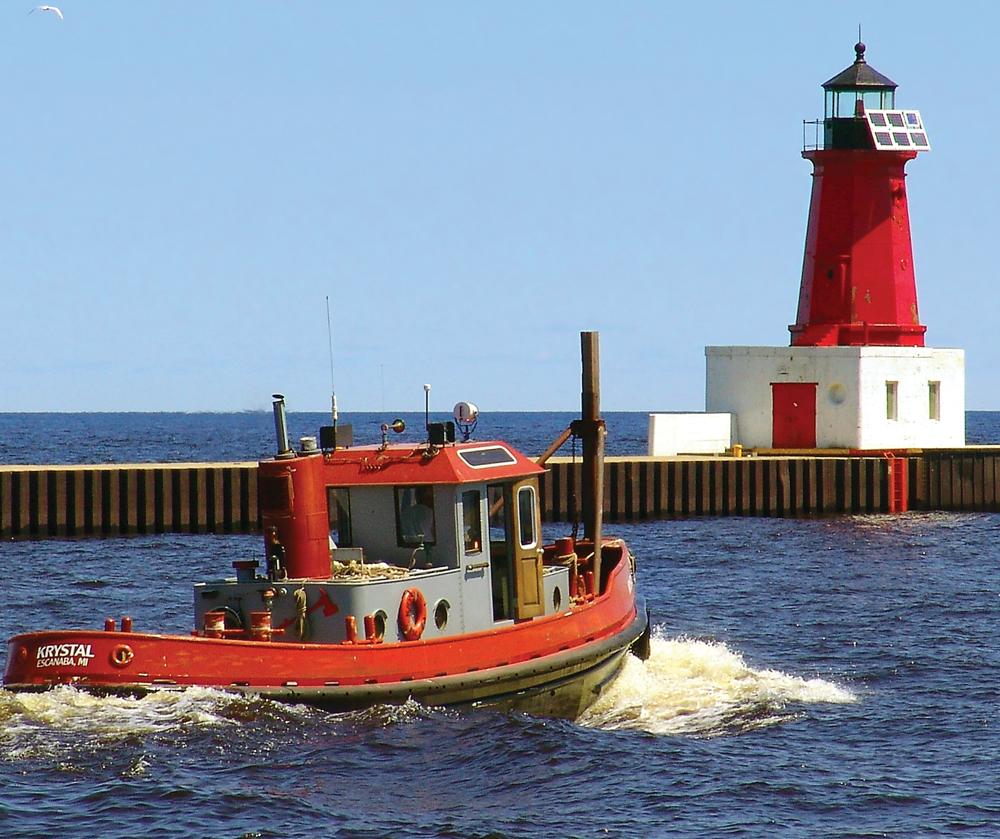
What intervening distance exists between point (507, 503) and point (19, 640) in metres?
5.64

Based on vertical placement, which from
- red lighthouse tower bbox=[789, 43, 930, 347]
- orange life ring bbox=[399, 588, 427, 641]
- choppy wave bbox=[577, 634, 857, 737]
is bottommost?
choppy wave bbox=[577, 634, 857, 737]

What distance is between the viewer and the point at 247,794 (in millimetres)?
13969

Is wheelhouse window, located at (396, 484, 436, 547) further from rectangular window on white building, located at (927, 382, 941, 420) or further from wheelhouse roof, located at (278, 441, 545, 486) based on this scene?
rectangular window on white building, located at (927, 382, 941, 420)

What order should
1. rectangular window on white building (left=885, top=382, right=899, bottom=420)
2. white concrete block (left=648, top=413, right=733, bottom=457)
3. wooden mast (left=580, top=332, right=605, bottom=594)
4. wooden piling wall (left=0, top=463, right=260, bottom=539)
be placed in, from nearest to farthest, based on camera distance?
wooden mast (left=580, top=332, right=605, bottom=594)
wooden piling wall (left=0, top=463, right=260, bottom=539)
rectangular window on white building (left=885, top=382, right=899, bottom=420)
white concrete block (left=648, top=413, right=733, bottom=457)

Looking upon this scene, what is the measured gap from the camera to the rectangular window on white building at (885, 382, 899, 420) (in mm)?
42625

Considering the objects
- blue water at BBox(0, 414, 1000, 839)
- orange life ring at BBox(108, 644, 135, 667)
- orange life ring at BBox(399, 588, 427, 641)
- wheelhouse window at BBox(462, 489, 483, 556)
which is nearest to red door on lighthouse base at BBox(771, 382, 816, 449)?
blue water at BBox(0, 414, 1000, 839)

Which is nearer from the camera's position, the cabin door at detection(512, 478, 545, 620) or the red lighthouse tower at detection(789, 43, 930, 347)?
the cabin door at detection(512, 478, 545, 620)

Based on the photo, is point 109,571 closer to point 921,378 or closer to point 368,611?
point 368,611

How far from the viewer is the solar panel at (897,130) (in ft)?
144

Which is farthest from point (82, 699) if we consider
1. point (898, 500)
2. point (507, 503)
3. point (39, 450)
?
point (39, 450)

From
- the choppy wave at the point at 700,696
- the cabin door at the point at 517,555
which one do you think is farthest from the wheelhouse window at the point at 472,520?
the choppy wave at the point at 700,696

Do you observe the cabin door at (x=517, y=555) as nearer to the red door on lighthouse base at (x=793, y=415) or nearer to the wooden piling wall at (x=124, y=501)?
the wooden piling wall at (x=124, y=501)

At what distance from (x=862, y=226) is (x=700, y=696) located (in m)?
27.2

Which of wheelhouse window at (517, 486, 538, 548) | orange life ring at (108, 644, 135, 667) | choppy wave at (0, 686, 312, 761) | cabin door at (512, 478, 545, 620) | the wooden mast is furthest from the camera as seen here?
the wooden mast
